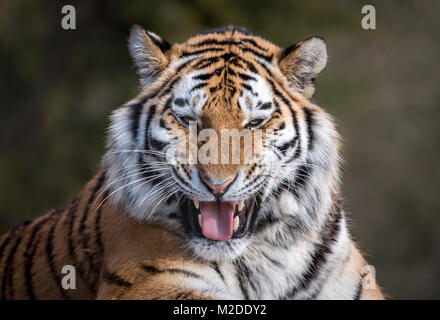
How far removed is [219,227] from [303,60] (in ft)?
2.57

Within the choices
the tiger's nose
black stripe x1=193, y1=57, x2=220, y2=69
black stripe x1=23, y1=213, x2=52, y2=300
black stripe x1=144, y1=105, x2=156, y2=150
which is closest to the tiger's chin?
the tiger's nose

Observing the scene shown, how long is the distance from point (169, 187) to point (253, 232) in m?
0.39

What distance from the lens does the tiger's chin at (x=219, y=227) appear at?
9.21 ft

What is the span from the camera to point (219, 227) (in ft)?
9.24

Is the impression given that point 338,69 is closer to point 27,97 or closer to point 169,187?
point 27,97

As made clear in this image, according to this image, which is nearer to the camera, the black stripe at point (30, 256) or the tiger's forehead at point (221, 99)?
the tiger's forehead at point (221, 99)

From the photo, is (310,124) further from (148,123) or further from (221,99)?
(148,123)

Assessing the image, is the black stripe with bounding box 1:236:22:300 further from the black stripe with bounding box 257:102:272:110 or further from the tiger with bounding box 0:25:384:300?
the black stripe with bounding box 257:102:272:110

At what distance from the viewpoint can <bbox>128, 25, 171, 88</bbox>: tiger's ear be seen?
9.99 feet

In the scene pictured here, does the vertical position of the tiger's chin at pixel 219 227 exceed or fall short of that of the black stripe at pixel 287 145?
it falls short

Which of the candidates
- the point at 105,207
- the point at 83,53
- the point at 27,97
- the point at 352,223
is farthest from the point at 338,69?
the point at 105,207

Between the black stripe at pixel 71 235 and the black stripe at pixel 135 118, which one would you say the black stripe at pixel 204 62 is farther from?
the black stripe at pixel 71 235

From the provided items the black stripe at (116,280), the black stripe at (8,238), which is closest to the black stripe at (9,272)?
the black stripe at (8,238)

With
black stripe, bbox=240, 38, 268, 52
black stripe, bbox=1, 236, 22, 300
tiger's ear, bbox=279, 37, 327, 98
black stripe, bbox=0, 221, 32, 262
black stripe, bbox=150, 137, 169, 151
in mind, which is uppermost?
black stripe, bbox=240, 38, 268, 52
